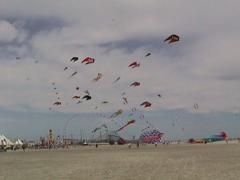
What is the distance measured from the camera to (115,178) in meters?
21.2

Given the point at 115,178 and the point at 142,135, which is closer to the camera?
the point at 115,178

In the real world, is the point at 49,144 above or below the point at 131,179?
above

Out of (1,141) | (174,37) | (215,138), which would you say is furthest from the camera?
(215,138)

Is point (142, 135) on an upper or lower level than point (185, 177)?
upper

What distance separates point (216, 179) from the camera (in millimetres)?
19766

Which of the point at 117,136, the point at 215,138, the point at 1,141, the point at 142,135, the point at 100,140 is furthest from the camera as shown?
the point at 100,140

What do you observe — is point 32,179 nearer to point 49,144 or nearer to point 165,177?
point 165,177

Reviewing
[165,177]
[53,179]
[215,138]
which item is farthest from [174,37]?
[215,138]

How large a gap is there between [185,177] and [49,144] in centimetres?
8882

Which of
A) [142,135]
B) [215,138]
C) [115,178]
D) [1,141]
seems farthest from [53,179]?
[215,138]

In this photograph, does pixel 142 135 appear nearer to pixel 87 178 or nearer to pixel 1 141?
pixel 1 141

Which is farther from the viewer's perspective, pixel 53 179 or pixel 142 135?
pixel 142 135

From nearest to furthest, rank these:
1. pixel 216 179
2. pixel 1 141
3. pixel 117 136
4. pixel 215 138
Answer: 1. pixel 216 179
2. pixel 1 141
3. pixel 117 136
4. pixel 215 138

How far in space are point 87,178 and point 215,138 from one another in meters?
145
